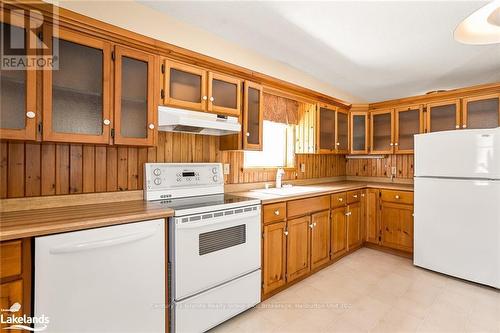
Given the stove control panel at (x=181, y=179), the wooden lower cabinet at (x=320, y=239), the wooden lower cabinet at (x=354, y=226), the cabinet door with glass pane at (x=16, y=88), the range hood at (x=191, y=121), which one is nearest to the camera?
the cabinet door with glass pane at (x=16, y=88)

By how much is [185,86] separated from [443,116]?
11.3 ft

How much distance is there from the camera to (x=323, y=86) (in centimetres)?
391

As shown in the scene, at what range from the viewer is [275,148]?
11.1 ft

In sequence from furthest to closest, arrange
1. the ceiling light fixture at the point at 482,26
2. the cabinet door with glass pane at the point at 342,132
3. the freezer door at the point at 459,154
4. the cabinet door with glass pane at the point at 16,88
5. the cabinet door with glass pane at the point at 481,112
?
1. the cabinet door with glass pane at the point at 342,132
2. the cabinet door with glass pane at the point at 481,112
3. the freezer door at the point at 459,154
4. the ceiling light fixture at the point at 482,26
5. the cabinet door with glass pane at the point at 16,88

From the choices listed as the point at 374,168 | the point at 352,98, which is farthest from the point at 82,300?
the point at 352,98

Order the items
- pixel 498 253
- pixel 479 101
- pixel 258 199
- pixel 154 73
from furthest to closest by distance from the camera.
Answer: pixel 479 101
pixel 498 253
pixel 258 199
pixel 154 73

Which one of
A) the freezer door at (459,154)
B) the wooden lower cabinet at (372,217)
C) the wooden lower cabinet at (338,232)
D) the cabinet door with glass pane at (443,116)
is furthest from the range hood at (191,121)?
the cabinet door with glass pane at (443,116)

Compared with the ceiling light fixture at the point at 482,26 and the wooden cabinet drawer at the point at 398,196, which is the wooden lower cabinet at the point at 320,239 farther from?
the ceiling light fixture at the point at 482,26

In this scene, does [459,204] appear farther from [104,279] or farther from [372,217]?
[104,279]

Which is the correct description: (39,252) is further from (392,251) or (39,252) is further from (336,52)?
(392,251)

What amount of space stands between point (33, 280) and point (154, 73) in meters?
1.49

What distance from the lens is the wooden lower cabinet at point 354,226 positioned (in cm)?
341

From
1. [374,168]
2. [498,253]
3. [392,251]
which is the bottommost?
[392,251]

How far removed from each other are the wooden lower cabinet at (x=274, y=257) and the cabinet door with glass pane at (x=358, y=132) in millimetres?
2367
